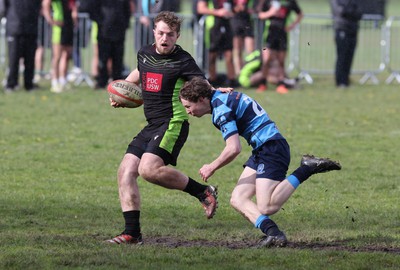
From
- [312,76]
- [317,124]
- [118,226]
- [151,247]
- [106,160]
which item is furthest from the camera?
[312,76]

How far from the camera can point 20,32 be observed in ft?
65.5

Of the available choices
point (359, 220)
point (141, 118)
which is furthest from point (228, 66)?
point (359, 220)

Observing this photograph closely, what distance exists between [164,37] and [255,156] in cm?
118

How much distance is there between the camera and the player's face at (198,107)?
8164 mm

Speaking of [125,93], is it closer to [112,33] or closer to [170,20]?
[170,20]

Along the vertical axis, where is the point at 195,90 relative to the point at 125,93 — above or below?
above

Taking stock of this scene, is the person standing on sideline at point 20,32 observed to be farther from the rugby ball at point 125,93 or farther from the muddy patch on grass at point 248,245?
the muddy patch on grass at point 248,245

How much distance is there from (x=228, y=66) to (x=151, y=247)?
534 inches

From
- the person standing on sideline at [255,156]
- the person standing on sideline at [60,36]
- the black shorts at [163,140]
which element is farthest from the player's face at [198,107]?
the person standing on sideline at [60,36]

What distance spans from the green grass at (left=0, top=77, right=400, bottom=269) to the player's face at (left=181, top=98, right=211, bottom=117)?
1.02 m

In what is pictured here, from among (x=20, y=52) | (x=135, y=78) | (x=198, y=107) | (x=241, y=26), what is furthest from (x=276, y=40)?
(x=198, y=107)

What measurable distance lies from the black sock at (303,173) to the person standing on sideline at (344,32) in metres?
13.8

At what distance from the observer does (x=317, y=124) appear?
1662 cm

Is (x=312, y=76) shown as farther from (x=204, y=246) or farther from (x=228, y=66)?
(x=204, y=246)
